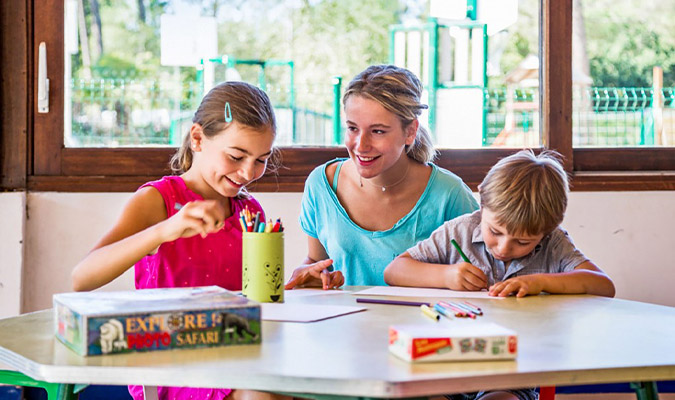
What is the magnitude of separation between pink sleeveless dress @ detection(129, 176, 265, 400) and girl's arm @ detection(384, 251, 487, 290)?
36cm

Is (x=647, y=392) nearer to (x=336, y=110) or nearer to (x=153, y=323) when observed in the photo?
(x=153, y=323)

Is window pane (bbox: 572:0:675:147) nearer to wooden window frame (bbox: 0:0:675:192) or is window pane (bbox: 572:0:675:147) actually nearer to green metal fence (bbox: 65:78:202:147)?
wooden window frame (bbox: 0:0:675:192)

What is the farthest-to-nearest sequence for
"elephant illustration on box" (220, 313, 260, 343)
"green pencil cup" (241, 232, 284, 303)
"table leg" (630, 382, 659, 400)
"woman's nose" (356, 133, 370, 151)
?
"woman's nose" (356, 133, 370, 151)
"green pencil cup" (241, 232, 284, 303)
"table leg" (630, 382, 659, 400)
"elephant illustration on box" (220, 313, 260, 343)

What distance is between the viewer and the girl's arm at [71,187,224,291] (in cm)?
134

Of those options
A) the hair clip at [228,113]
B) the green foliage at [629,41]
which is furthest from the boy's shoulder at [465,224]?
the green foliage at [629,41]

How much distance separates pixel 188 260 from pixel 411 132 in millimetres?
707

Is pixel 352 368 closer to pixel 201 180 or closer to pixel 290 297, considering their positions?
pixel 290 297

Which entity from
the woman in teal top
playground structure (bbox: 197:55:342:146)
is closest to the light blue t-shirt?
the woman in teal top

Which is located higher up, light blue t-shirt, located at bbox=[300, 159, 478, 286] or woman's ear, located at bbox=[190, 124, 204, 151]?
woman's ear, located at bbox=[190, 124, 204, 151]

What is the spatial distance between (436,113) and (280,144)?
59cm

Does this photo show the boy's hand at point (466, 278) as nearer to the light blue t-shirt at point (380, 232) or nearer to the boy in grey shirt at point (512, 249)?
the boy in grey shirt at point (512, 249)

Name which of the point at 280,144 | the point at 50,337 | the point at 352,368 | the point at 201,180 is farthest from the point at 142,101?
the point at 352,368

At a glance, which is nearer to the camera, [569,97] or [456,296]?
[456,296]

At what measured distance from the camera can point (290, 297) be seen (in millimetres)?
1550
